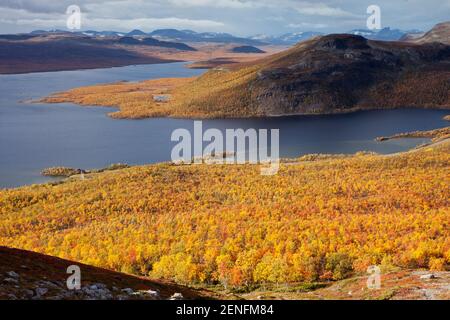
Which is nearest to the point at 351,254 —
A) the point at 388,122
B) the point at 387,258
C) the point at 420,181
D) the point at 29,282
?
the point at 387,258

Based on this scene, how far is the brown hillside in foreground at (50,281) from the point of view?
19828 mm

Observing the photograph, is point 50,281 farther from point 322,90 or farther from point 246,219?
point 322,90

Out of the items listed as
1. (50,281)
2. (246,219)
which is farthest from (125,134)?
(50,281)

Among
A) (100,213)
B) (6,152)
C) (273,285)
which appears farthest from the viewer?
(6,152)

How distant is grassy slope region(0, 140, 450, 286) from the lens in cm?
3447

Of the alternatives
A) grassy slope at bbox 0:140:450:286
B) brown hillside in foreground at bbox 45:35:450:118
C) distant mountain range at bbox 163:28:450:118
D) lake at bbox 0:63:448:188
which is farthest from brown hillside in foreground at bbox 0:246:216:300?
distant mountain range at bbox 163:28:450:118

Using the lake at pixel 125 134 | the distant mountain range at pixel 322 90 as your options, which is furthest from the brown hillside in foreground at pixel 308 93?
the lake at pixel 125 134

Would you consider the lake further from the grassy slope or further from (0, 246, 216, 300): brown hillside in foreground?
(0, 246, 216, 300): brown hillside in foreground

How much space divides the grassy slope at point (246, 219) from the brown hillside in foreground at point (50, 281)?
9216mm

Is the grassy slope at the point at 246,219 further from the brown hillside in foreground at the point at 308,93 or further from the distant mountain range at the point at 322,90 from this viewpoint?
the distant mountain range at the point at 322,90

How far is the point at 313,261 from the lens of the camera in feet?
110

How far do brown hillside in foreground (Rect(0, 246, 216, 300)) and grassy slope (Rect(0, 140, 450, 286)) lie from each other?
9216 mm
